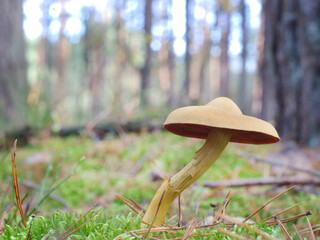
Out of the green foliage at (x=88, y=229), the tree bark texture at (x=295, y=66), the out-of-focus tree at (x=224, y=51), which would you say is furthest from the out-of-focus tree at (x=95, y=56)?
the green foliage at (x=88, y=229)

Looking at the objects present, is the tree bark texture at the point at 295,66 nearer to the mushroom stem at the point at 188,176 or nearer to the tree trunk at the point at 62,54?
the mushroom stem at the point at 188,176

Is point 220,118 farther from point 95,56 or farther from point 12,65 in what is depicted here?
point 95,56

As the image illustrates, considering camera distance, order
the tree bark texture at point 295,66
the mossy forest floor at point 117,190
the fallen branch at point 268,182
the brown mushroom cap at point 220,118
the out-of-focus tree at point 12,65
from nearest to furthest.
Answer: the brown mushroom cap at point 220,118 → the mossy forest floor at point 117,190 → the fallen branch at point 268,182 → the tree bark texture at point 295,66 → the out-of-focus tree at point 12,65

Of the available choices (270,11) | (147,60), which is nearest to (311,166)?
(270,11)

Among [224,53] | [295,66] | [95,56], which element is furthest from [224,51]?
[295,66]

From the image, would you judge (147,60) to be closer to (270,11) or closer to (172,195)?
(270,11)

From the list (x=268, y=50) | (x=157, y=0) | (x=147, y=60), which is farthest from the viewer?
(x=157, y=0)
